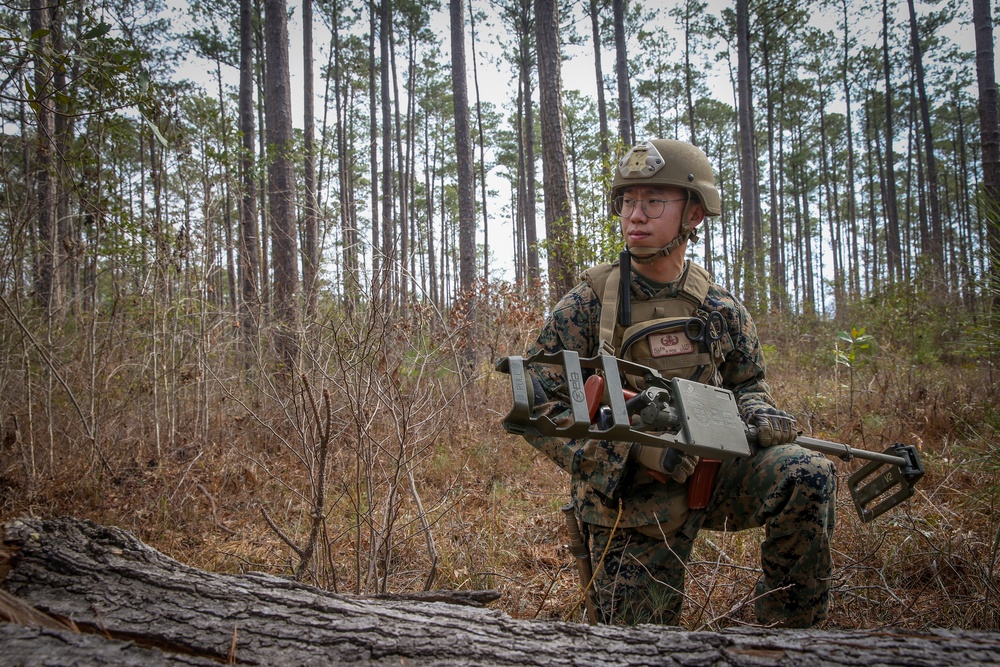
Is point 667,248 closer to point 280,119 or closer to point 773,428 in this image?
point 773,428

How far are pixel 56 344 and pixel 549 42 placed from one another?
613cm

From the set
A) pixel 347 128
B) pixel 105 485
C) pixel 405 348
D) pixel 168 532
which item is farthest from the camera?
pixel 347 128

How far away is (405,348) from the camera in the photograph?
2.76m

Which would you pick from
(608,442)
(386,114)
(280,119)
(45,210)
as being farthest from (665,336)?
(386,114)

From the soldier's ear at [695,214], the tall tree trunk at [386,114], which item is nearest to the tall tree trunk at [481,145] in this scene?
the tall tree trunk at [386,114]

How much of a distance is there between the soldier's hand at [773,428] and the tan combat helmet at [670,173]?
80 cm

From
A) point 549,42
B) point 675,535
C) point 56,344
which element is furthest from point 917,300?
point 56,344

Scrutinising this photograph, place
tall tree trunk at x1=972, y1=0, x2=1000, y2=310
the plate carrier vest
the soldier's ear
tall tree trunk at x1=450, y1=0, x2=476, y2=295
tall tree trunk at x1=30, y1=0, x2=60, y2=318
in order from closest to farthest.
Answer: the plate carrier vest < the soldier's ear < tall tree trunk at x1=30, y1=0, x2=60, y2=318 < tall tree trunk at x1=972, y1=0, x2=1000, y2=310 < tall tree trunk at x1=450, y1=0, x2=476, y2=295

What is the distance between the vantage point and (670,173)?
2.42m

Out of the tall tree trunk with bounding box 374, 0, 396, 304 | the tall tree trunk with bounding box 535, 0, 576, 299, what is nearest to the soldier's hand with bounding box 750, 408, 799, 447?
the tall tree trunk with bounding box 535, 0, 576, 299

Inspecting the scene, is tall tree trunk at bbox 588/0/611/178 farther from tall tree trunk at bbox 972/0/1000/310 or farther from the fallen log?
the fallen log

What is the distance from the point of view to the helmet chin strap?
239cm

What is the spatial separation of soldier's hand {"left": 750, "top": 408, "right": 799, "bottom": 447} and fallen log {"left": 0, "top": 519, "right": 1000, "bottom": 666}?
817 millimetres

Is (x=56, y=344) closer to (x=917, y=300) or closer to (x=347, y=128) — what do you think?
(x=917, y=300)
